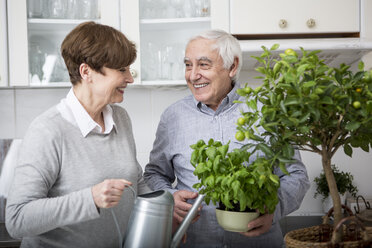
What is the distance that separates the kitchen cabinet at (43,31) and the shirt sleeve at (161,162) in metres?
0.79

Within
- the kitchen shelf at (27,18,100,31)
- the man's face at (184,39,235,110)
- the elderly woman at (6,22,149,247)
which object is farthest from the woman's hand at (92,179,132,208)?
the kitchen shelf at (27,18,100,31)

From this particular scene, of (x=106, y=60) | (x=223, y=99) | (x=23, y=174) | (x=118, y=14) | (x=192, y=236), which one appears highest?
(x=118, y=14)

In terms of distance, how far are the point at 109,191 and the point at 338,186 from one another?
66.8 inches

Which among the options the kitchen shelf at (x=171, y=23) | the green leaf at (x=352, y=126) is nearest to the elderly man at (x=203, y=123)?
the kitchen shelf at (x=171, y=23)

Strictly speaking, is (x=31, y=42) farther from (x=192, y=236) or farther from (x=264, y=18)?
(x=192, y=236)

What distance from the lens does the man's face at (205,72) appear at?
5.10ft

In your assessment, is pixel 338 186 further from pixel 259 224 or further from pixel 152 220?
pixel 152 220

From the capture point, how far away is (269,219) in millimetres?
1042

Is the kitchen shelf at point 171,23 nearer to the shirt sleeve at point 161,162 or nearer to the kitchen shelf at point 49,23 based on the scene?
the kitchen shelf at point 49,23

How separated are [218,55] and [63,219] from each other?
90cm

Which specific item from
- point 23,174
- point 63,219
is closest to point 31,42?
point 23,174

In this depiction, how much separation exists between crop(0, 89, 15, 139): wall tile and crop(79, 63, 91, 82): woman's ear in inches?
53.0

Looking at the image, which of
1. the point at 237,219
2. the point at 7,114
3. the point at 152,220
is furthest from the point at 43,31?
the point at 237,219

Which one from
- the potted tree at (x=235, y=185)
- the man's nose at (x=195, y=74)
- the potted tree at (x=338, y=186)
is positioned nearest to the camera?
the potted tree at (x=235, y=185)
